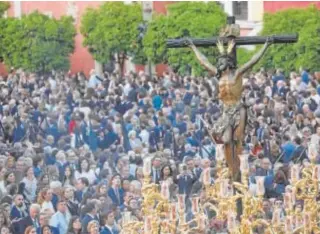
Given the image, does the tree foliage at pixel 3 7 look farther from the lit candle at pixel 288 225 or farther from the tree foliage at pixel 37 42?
the lit candle at pixel 288 225

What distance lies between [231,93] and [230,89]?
0.16 feet

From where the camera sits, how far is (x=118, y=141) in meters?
29.0

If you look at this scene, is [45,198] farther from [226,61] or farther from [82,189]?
[226,61]

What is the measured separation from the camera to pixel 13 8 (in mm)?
58156

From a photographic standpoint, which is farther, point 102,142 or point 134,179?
point 102,142

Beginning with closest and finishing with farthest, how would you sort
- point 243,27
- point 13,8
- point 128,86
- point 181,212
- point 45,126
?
point 181,212 → point 45,126 → point 128,86 → point 243,27 → point 13,8

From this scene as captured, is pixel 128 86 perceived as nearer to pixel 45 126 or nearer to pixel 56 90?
pixel 56 90

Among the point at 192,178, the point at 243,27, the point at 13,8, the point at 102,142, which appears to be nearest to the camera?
the point at 192,178

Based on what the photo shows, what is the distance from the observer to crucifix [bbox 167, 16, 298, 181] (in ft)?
52.6

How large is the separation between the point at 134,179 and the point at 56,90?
50.9ft

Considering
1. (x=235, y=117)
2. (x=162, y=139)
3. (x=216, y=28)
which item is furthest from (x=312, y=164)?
(x=216, y=28)

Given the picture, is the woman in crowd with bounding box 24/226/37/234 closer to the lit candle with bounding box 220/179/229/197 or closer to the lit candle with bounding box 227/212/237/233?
the lit candle with bounding box 220/179/229/197

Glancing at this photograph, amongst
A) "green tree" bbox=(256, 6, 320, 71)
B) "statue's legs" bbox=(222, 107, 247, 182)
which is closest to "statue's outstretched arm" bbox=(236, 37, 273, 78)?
"statue's legs" bbox=(222, 107, 247, 182)

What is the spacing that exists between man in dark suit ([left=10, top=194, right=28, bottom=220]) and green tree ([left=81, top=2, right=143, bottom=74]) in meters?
29.3
